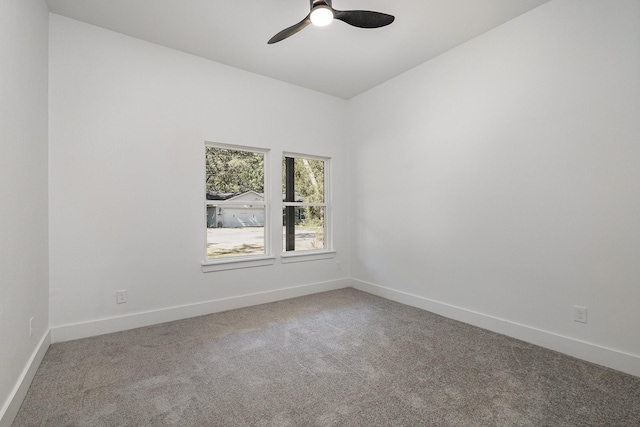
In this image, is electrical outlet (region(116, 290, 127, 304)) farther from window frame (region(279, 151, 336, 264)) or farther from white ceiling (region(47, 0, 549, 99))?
white ceiling (region(47, 0, 549, 99))

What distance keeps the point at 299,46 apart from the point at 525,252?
116 inches

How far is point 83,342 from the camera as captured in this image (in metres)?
2.66

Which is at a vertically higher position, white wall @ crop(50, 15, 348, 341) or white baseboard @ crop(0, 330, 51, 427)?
white wall @ crop(50, 15, 348, 341)

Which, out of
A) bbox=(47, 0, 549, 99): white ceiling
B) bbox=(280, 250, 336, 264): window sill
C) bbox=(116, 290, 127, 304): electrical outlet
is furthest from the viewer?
bbox=(280, 250, 336, 264): window sill

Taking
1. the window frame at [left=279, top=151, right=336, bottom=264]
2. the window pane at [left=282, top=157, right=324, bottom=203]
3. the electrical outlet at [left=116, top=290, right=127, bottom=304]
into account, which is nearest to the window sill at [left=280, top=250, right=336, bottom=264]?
the window frame at [left=279, top=151, right=336, bottom=264]

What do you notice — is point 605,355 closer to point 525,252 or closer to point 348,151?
point 525,252

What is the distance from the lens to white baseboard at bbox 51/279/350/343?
2.72 meters

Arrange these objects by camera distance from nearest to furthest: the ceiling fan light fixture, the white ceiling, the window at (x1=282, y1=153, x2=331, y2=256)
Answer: the ceiling fan light fixture, the white ceiling, the window at (x1=282, y1=153, x2=331, y2=256)

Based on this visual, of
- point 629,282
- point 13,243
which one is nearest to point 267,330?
point 13,243

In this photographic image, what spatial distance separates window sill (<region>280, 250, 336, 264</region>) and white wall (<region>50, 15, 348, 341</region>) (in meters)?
0.29

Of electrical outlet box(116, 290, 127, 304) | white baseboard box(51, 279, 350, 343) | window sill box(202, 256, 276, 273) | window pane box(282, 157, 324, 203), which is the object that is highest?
window pane box(282, 157, 324, 203)

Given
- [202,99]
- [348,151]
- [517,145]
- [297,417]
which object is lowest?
[297,417]

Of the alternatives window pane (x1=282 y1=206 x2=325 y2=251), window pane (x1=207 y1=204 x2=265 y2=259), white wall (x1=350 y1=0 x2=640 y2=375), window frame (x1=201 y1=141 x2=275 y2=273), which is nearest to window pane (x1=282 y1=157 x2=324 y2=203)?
window pane (x1=282 y1=206 x2=325 y2=251)

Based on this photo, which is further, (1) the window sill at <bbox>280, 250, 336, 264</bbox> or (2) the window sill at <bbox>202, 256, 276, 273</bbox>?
(1) the window sill at <bbox>280, 250, 336, 264</bbox>
